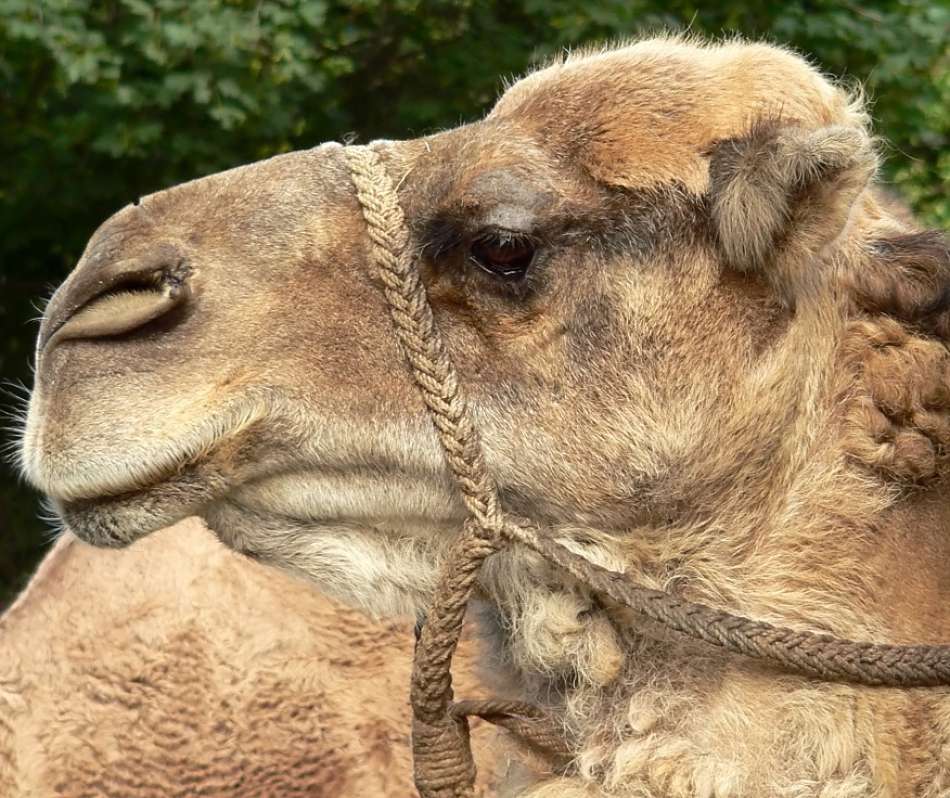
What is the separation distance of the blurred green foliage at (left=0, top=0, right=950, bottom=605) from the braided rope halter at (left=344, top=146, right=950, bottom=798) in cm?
275

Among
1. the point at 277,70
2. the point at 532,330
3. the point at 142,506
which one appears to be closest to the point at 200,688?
the point at 142,506

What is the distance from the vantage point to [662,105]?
2.69 m

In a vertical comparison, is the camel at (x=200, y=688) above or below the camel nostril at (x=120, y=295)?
below

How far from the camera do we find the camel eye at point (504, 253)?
2625 mm

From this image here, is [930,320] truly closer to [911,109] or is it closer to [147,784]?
[147,784]

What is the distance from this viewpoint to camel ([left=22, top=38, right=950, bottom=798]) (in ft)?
8.38

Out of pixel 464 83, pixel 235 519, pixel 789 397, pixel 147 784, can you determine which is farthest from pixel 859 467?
pixel 464 83

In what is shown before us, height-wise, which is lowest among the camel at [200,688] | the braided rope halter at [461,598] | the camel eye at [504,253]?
the camel at [200,688]

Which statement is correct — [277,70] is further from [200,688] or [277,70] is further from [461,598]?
[461,598]

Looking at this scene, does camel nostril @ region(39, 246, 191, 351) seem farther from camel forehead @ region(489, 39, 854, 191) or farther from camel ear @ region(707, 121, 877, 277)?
camel ear @ region(707, 121, 877, 277)

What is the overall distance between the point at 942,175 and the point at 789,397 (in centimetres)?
524

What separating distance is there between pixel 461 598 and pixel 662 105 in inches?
38.2

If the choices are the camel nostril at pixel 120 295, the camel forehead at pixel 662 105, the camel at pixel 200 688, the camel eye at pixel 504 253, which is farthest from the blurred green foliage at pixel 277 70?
the camel eye at pixel 504 253

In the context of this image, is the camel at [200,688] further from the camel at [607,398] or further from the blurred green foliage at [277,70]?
the blurred green foliage at [277,70]
